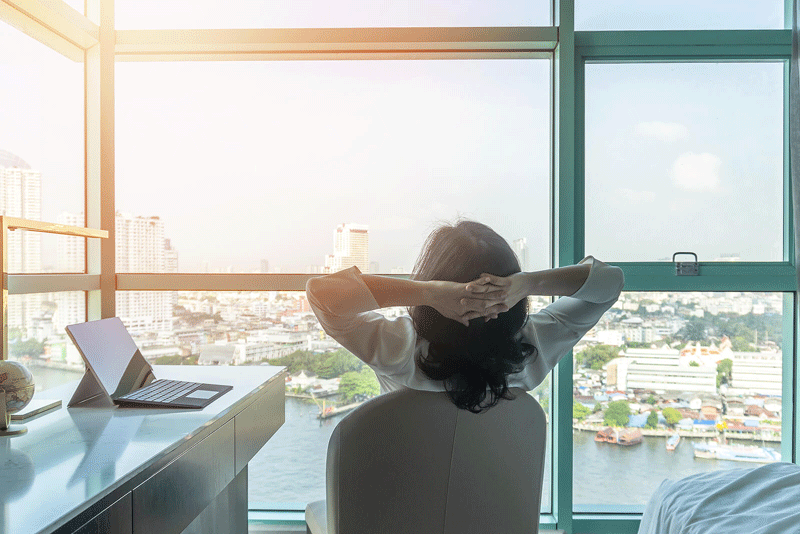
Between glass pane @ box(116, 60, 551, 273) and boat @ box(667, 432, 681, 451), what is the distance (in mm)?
900

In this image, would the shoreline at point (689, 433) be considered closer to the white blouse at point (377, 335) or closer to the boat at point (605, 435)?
the boat at point (605, 435)

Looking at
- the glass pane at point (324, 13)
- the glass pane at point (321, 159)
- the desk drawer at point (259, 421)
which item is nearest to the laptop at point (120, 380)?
the desk drawer at point (259, 421)

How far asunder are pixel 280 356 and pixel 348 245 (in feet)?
1.79

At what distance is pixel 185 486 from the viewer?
47.1 inches

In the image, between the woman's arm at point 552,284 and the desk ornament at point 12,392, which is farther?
the desk ornament at point 12,392

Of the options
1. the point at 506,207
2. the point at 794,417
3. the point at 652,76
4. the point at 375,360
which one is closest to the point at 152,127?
the point at 506,207

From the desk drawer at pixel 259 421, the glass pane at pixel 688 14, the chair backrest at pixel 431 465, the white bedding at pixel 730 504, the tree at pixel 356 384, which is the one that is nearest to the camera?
the chair backrest at pixel 431 465

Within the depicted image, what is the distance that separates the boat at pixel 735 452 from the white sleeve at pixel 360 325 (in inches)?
68.0

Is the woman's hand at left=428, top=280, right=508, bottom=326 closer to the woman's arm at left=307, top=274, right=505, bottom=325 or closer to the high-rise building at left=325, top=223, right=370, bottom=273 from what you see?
the woman's arm at left=307, top=274, right=505, bottom=325

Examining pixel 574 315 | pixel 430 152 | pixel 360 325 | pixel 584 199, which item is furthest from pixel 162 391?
pixel 584 199

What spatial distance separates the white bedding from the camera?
3.61 ft

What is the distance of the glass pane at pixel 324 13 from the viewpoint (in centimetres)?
222

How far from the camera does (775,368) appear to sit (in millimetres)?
2244

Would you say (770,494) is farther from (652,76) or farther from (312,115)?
(312,115)
